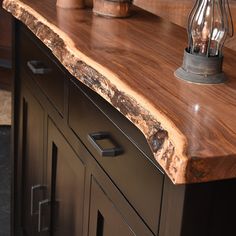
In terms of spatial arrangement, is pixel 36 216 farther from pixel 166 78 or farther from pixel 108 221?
pixel 166 78

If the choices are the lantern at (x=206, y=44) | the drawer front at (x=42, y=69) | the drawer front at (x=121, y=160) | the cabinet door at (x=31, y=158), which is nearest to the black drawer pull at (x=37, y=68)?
the drawer front at (x=42, y=69)

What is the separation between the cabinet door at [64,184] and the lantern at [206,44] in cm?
36

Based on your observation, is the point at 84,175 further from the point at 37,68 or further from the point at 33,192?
the point at 33,192

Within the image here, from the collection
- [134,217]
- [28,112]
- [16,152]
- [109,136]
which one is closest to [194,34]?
[109,136]

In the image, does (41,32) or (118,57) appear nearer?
(118,57)

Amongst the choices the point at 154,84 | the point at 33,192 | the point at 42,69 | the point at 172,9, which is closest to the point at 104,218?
the point at 154,84

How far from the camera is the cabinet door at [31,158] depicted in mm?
1625

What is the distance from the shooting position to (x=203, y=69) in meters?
0.99

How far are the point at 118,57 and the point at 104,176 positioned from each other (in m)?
0.23

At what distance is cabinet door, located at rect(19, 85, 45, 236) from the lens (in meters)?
1.62

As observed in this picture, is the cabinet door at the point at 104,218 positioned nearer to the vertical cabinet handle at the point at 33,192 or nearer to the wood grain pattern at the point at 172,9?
the vertical cabinet handle at the point at 33,192

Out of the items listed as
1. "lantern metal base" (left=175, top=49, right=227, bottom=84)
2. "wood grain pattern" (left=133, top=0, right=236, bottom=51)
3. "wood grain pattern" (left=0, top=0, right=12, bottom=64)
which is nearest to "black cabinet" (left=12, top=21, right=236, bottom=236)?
"lantern metal base" (left=175, top=49, right=227, bottom=84)

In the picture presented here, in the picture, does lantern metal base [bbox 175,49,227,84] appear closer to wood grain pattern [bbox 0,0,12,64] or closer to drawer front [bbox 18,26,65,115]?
drawer front [bbox 18,26,65,115]

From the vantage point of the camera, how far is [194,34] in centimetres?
103
